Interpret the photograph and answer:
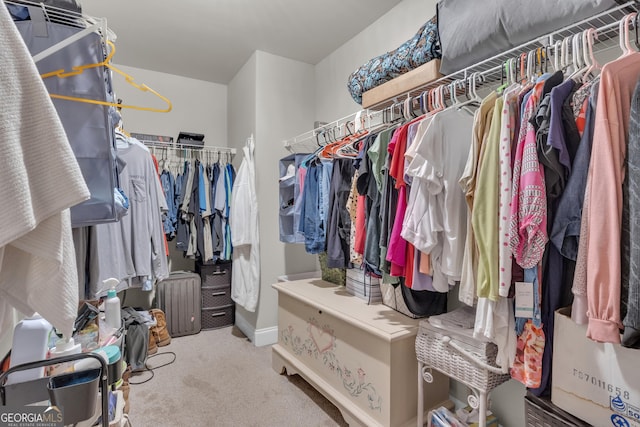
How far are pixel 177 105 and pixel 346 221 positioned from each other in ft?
8.62

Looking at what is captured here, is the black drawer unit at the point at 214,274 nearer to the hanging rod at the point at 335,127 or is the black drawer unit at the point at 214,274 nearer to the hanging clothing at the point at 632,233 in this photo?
the hanging rod at the point at 335,127

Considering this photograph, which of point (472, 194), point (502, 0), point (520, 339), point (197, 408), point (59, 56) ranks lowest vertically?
point (197, 408)

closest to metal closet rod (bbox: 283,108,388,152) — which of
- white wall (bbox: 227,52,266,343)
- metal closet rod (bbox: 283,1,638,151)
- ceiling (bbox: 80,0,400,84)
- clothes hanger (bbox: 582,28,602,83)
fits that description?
metal closet rod (bbox: 283,1,638,151)

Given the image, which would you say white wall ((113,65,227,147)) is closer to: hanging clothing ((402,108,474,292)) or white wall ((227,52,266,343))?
white wall ((227,52,266,343))

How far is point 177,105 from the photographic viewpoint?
3514 mm

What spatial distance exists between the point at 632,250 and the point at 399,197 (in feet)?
2.56

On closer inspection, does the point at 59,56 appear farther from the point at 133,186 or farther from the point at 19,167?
the point at 133,186

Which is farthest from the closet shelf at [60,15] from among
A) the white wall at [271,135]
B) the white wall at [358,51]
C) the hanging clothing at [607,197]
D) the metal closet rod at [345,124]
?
the white wall at [271,135]

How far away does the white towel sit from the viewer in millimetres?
431

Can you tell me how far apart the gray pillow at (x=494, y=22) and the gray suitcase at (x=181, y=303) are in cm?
281

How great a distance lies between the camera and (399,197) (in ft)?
4.73

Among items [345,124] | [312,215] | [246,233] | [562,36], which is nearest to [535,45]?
[562,36]

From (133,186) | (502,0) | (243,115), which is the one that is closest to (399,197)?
(502,0)

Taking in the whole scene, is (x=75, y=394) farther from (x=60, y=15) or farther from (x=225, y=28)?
(x=225, y=28)
